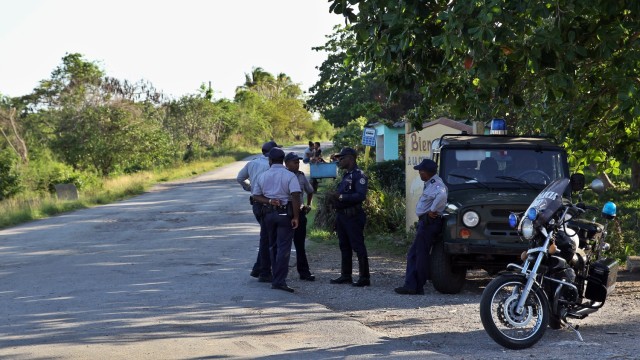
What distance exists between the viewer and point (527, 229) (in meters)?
7.98

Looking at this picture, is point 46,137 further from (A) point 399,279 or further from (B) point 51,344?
(B) point 51,344

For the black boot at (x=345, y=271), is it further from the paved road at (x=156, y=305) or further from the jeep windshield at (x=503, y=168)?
the jeep windshield at (x=503, y=168)

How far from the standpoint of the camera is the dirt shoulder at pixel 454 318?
25.6 ft

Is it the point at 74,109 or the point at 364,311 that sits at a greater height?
the point at 74,109

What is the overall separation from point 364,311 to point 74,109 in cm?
3703

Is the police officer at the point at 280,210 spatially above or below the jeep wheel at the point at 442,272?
above

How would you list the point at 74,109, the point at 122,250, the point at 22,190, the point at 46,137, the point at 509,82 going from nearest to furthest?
the point at 509,82 → the point at 122,250 → the point at 22,190 → the point at 74,109 → the point at 46,137

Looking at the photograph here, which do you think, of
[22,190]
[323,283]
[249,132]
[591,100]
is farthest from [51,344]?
[249,132]

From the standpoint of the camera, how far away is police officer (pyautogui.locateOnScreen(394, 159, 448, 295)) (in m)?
10.8

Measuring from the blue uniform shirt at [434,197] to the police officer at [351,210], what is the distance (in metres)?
0.91

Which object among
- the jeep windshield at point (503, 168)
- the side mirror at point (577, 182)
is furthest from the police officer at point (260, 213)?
the side mirror at point (577, 182)

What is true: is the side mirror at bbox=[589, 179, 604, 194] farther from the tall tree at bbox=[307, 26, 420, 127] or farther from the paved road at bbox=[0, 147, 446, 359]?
the tall tree at bbox=[307, 26, 420, 127]

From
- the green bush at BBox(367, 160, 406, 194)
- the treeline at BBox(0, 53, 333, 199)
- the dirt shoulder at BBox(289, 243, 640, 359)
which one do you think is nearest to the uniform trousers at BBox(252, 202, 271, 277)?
the dirt shoulder at BBox(289, 243, 640, 359)

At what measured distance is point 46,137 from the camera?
4928 cm
